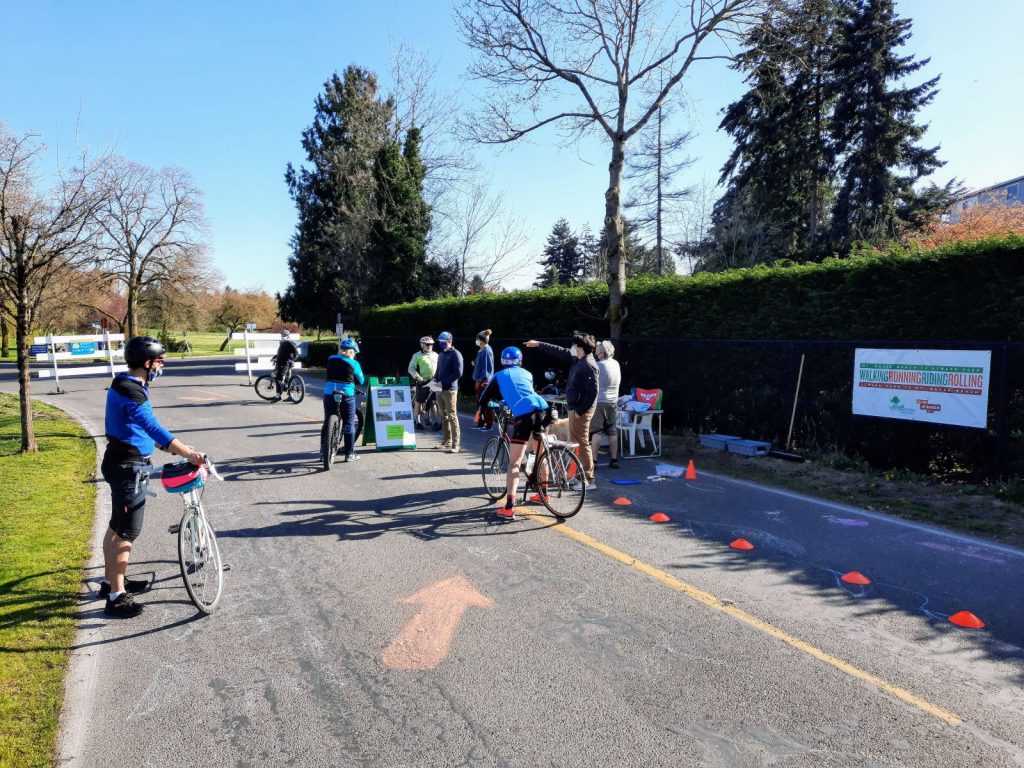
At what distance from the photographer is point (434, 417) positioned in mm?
14750

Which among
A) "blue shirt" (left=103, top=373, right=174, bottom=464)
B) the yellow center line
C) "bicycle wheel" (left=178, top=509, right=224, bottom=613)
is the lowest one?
the yellow center line

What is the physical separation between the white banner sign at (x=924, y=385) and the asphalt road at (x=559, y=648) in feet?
7.96

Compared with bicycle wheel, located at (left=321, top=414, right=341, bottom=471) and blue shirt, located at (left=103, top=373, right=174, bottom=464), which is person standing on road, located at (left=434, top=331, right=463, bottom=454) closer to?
bicycle wheel, located at (left=321, top=414, right=341, bottom=471)

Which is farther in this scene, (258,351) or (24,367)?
(258,351)

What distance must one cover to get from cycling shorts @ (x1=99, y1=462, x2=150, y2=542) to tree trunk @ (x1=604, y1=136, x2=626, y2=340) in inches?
462

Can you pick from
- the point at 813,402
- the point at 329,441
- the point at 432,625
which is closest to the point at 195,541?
the point at 432,625

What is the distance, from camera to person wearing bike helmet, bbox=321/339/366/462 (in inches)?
407

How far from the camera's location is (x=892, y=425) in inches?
383

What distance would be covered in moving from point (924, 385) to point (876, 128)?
25097 millimetres

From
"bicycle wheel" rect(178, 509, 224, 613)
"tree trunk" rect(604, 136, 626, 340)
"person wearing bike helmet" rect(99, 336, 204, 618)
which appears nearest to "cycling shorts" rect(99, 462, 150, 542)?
"person wearing bike helmet" rect(99, 336, 204, 618)

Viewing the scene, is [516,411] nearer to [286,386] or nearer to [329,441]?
[329,441]

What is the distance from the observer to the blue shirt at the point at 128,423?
15.7ft

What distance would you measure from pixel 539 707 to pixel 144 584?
352 cm

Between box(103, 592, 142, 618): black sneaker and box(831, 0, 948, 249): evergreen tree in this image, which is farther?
box(831, 0, 948, 249): evergreen tree
